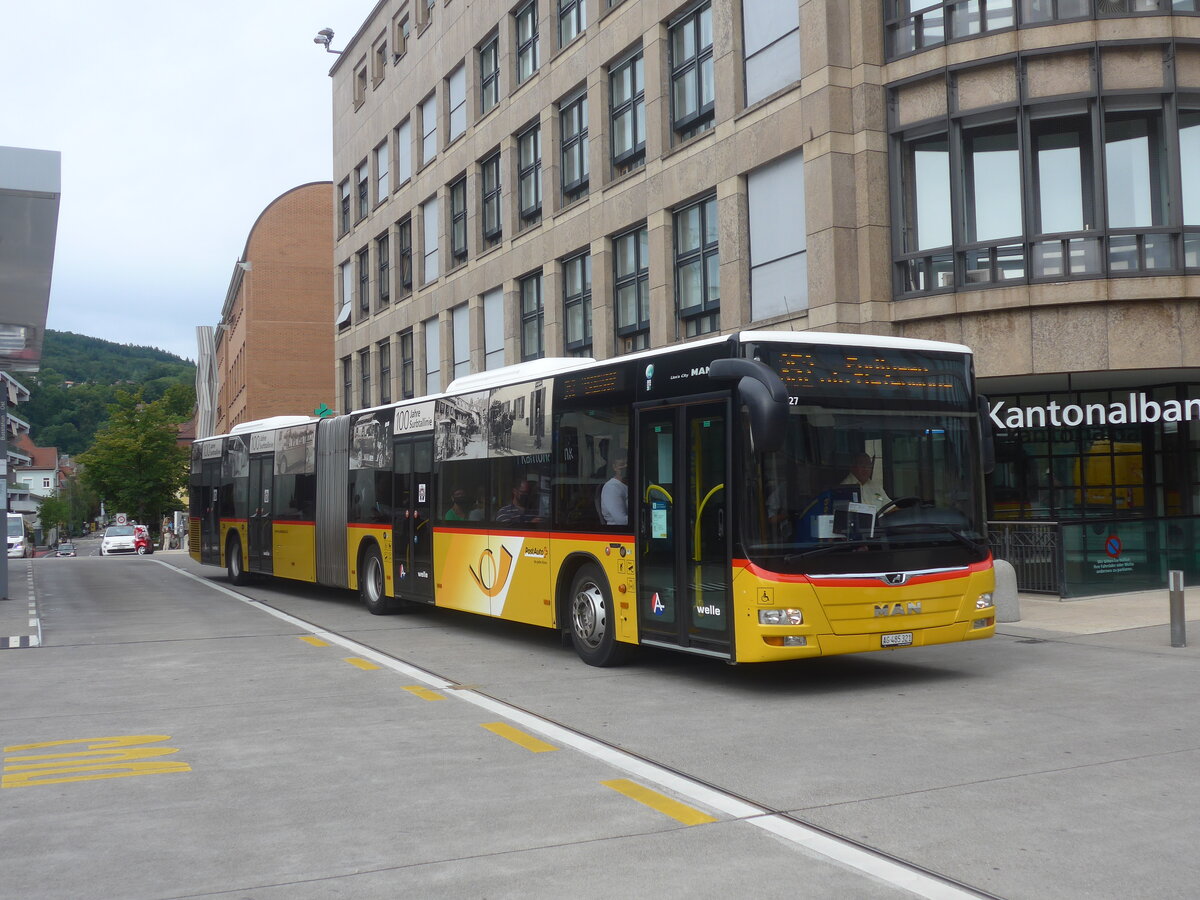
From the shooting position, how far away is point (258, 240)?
61.2 metres

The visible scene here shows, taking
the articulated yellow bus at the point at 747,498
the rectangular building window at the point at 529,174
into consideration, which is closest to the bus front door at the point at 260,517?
the articulated yellow bus at the point at 747,498

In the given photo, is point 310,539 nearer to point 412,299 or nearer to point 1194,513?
point 1194,513

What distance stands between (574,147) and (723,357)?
61.5 feet

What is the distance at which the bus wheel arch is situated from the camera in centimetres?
1134

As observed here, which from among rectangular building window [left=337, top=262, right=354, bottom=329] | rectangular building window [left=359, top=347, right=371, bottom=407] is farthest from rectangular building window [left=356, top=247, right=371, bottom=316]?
rectangular building window [left=359, top=347, right=371, bottom=407]

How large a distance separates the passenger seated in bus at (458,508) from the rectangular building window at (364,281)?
27.8 meters

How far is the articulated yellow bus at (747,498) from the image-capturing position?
9477 millimetres

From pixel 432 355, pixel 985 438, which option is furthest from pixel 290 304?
pixel 985 438

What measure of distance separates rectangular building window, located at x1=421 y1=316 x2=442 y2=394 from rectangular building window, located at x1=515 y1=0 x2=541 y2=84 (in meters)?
7.95

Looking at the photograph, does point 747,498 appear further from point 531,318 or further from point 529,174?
point 529,174

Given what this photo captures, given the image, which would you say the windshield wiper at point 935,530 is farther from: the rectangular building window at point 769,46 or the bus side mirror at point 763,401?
the rectangular building window at point 769,46

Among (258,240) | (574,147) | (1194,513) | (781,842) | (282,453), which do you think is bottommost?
(781,842)

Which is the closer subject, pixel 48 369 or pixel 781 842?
pixel 781 842

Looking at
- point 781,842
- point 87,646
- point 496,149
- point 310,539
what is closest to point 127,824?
point 781,842
